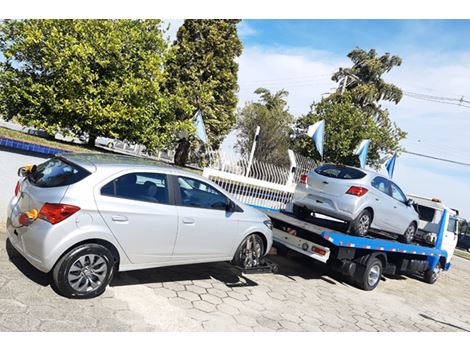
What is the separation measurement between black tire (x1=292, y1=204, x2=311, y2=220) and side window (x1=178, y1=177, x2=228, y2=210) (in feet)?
9.06

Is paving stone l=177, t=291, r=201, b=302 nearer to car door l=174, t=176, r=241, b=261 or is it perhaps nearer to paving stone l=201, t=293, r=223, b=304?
paving stone l=201, t=293, r=223, b=304

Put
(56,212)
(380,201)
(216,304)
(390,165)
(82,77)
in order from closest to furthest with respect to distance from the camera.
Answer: (56,212), (216,304), (380,201), (82,77), (390,165)

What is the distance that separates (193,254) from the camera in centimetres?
494

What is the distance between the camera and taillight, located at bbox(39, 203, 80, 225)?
3748 millimetres

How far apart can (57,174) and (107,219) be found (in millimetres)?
792

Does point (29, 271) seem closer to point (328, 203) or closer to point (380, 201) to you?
point (328, 203)

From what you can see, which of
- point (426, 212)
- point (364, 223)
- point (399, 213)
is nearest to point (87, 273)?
point (364, 223)

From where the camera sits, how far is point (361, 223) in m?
6.75

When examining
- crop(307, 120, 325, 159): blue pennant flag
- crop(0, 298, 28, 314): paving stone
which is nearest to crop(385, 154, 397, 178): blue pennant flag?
crop(307, 120, 325, 159): blue pennant flag

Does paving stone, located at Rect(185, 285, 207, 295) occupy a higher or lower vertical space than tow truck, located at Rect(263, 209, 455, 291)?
lower

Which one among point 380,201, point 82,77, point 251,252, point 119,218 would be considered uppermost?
point 82,77

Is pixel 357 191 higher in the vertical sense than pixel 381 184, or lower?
lower
